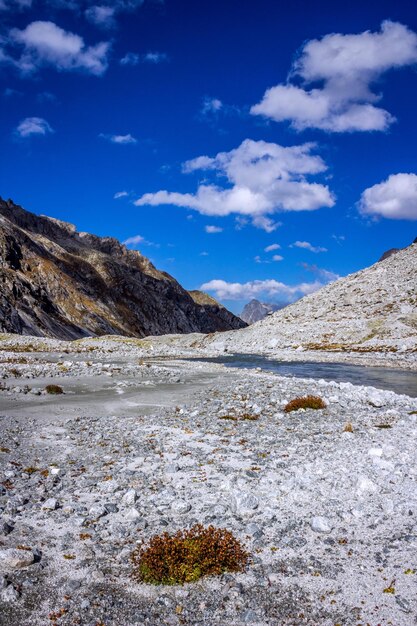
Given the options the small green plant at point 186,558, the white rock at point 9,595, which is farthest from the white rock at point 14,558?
the small green plant at point 186,558

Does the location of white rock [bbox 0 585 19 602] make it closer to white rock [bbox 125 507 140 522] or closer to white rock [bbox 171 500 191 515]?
white rock [bbox 125 507 140 522]

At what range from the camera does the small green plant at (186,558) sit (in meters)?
7.20

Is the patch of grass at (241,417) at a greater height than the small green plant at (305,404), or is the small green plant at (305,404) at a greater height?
the small green plant at (305,404)

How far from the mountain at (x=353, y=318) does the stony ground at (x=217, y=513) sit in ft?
197

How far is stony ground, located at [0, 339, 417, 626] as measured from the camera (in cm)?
655

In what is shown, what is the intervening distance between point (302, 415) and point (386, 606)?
14.2 m

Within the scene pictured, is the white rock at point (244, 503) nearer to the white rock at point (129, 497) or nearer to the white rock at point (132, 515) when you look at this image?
the white rock at point (132, 515)

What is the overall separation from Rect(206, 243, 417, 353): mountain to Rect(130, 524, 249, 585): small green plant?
67399 millimetres

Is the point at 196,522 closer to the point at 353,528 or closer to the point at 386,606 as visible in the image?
the point at 353,528

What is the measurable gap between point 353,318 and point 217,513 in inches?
3453

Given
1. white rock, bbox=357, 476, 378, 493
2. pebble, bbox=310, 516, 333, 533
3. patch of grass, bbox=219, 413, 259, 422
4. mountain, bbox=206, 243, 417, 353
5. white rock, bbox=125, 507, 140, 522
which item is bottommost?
white rock, bbox=125, 507, 140, 522

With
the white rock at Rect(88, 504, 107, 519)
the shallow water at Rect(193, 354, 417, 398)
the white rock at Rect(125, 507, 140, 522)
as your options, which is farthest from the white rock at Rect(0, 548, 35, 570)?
the shallow water at Rect(193, 354, 417, 398)

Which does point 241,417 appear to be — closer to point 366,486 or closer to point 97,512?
point 366,486

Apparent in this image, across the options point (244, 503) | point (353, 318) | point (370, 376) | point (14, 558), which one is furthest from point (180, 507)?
point (353, 318)
